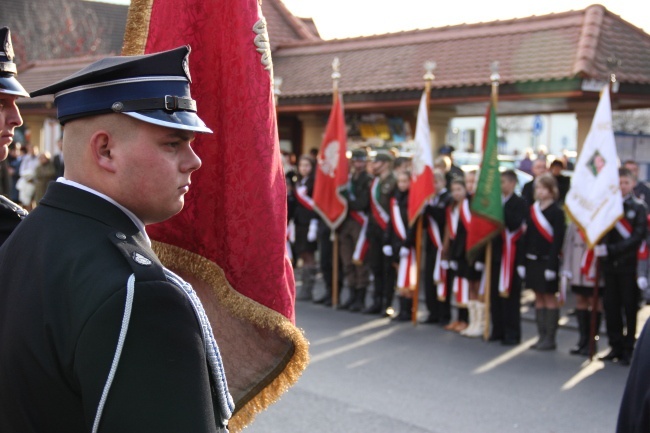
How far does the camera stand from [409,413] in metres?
6.38

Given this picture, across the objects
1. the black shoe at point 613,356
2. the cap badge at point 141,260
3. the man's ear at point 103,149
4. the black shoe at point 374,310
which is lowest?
the black shoe at point 374,310

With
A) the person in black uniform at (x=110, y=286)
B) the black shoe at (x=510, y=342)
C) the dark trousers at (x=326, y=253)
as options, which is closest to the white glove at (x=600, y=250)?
the black shoe at (x=510, y=342)

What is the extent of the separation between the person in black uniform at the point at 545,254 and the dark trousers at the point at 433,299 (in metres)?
1.40

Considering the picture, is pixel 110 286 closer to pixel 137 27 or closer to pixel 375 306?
pixel 137 27

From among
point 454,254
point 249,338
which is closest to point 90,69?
point 249,338

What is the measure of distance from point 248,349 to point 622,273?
261 inches

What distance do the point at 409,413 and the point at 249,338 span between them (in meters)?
4.09

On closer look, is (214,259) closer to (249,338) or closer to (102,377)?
(249,338)

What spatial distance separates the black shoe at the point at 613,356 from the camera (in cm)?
841

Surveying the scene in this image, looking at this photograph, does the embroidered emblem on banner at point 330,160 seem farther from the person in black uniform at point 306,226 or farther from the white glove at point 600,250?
the white glove at point 600,250

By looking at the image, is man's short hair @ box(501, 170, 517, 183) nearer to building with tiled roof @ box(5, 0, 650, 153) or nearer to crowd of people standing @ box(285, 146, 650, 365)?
crowd of people standing @ box(285, 146, 650, 365)

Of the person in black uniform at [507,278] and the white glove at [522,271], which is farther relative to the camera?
the person in black uniform at [507,278]

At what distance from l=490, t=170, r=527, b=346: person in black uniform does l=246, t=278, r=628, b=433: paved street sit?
10.0 inches

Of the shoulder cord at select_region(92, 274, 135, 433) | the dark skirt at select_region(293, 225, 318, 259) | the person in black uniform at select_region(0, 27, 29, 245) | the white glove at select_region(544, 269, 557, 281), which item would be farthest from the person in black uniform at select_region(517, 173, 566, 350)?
the shoulder cord at select_region(92, 274, 135, 433)
